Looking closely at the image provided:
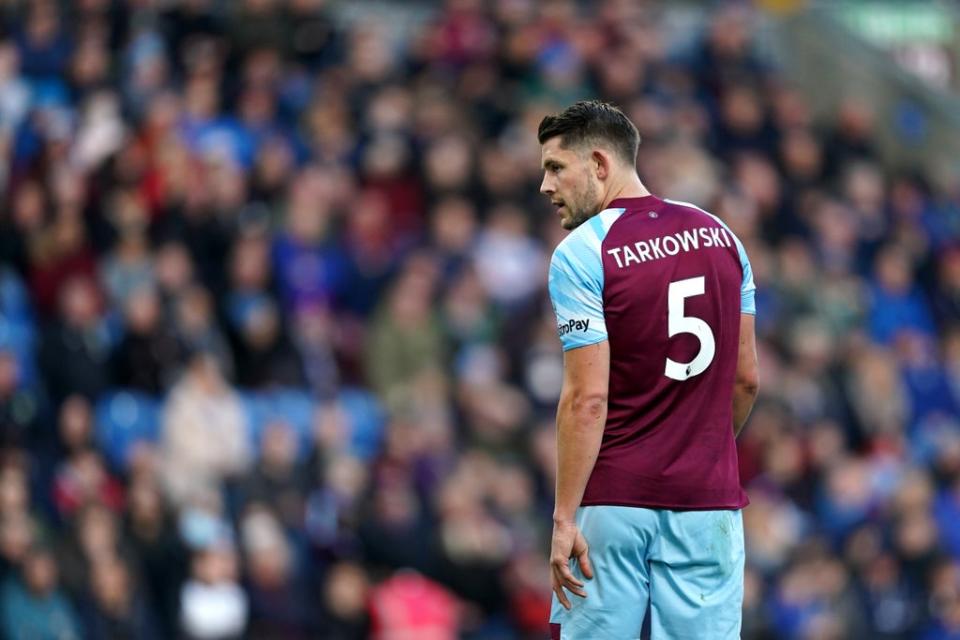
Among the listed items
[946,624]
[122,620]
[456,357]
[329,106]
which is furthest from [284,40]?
[946,624]

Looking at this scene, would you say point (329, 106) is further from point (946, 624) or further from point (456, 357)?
point (946, 624)

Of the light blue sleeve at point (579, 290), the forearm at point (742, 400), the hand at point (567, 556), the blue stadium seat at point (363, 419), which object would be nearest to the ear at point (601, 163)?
the light blue sleeve at point (579, 290)

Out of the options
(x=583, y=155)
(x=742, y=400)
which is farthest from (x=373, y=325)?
(x=583, y=155)

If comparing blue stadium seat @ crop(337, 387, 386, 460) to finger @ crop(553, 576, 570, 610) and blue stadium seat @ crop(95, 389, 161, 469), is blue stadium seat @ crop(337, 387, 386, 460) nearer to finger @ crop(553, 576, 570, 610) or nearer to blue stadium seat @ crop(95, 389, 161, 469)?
blue stadium seat @ crop(95, 389, 161, 469)

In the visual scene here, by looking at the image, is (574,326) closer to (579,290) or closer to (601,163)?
(579,290)

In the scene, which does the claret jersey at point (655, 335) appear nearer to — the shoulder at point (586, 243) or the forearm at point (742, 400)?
the shoulder at point (586, 243)

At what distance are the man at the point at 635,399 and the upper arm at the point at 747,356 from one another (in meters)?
0.16

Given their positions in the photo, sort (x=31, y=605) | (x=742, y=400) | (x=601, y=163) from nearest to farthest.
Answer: (x=601, y=163) → (x=742, y=400) → (x=31, y=605)

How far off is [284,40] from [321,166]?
1.96m

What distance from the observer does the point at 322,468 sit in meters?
12.8

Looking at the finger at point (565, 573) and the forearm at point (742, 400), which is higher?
the forearm at point (742, 400)

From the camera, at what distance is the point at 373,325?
14.0 m

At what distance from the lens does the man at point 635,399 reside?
230 inches

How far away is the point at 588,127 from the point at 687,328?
760 mm
